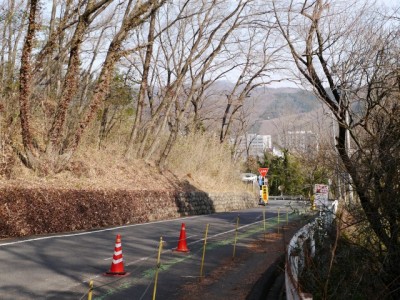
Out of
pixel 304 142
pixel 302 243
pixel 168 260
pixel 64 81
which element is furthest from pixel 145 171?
pixel 302 243

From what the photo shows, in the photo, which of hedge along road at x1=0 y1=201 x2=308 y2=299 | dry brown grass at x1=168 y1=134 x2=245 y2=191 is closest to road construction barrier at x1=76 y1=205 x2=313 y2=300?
hedge along road at x1=0 y1=201 x2=308 y2=299

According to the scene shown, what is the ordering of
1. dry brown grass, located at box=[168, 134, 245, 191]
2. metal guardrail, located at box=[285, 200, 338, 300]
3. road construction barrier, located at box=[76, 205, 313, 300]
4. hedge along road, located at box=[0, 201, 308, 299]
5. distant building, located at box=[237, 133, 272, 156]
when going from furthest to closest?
distant building, located at box=[237, 133, 272, 156], dry brown grass, located at box=[168, 134, 245, 191], road construction barrier, located at box=[76, 205, 313, 300], hedge along road, located at box=[0, 201, 308, 299], metal guardrail, located at box=[285, 200, 338, 300]

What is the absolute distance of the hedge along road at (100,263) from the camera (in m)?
9.91

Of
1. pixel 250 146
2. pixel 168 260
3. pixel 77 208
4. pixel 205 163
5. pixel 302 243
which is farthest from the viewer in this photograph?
pixel 250 146

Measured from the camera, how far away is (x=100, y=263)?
41.0 ft

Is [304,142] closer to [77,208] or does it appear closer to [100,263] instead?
[77,208]

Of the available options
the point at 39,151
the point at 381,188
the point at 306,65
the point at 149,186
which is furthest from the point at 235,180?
the point at 381,188

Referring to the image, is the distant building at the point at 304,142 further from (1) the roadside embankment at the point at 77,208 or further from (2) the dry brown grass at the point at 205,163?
(1) the roadside embankment at the point at 77,208

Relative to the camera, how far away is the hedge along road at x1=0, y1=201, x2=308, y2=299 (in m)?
9.91

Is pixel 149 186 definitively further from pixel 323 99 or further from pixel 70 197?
pixel 323 99

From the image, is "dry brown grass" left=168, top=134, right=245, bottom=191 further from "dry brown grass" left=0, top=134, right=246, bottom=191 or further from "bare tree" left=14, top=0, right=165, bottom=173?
"bare tree" left=14, top=0, right=165, bottom=173

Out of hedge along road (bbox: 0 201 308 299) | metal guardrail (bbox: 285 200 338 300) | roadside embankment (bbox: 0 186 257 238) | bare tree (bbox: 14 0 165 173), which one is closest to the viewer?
metal guardrail (bbox: 285 200 338 300)

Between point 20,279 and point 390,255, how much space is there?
23.4ft

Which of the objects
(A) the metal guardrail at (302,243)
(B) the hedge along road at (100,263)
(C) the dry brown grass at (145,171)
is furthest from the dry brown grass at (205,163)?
(A) the metal guardrail at (302,243)
